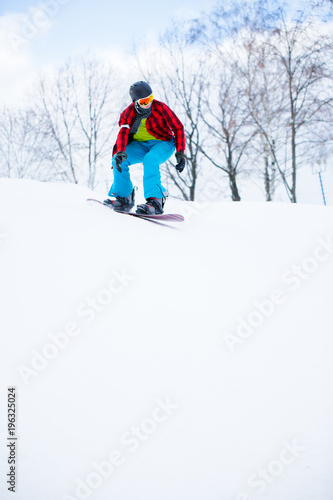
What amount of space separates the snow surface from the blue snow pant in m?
1.43

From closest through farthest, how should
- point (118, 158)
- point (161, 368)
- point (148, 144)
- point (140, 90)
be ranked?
point (161, 368)
point (140, 90)
point (118, 158)
point (148, 144)

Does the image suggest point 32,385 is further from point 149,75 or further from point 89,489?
point 149,75

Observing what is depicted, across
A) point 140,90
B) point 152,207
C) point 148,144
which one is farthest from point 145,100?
point 152,207

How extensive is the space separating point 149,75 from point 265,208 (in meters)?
10.5

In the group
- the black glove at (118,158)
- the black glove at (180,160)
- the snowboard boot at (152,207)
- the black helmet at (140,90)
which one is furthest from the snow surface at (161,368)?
the black helmet at (140,90)

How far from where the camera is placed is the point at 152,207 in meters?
3.93

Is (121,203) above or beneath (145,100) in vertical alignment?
beneath

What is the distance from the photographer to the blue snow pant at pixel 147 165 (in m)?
3.98

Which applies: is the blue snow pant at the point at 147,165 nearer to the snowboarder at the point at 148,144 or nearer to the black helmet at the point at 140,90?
the snowboarder at the point at 148,144

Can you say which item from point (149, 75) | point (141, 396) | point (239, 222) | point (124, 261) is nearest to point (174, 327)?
point (141, 396)

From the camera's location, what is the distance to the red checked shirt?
396 cm

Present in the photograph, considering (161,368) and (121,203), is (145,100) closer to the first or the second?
(121,203)

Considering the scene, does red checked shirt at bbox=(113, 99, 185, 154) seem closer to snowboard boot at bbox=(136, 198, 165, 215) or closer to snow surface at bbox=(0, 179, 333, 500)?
snowboard boot at bbox=(136, 198, 165, 215)

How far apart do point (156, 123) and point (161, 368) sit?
315cm
